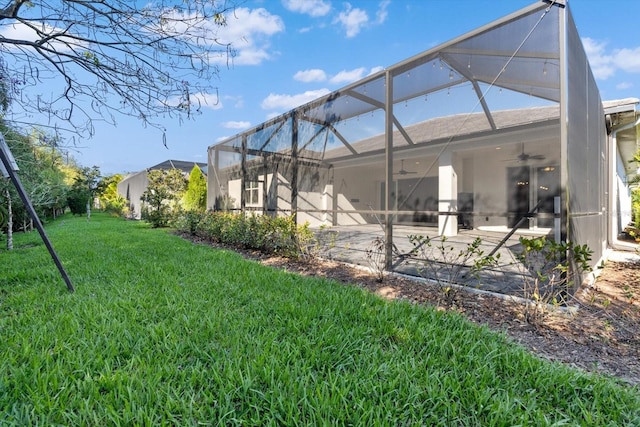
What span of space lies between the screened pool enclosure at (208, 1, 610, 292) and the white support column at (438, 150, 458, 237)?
0.04 m

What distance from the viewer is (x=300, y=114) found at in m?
6.48

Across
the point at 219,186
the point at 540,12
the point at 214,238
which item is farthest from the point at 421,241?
the point at 219,186

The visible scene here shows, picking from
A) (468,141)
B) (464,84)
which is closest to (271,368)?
(464,84)

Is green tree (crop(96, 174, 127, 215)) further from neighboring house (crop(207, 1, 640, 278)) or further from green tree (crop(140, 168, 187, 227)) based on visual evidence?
neighboring house (crop(207, 1, 640, 278))

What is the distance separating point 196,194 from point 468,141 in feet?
34.6

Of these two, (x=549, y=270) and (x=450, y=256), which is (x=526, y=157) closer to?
(x=450, y=256)

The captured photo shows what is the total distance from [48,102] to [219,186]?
6784 millimetres

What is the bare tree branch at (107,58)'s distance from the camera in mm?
2463

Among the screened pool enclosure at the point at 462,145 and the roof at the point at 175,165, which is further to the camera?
the roof at the point at 175,165

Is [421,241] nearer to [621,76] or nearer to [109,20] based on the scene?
[109,20]

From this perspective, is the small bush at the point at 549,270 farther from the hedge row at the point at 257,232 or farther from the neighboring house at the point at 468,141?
the hedge row at the point at 257,232

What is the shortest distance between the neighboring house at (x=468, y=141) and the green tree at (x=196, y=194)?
444cm

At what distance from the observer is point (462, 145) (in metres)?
5.50

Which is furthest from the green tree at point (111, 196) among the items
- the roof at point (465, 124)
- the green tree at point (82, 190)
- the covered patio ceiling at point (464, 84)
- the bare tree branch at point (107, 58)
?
the roof at point (465, 124)
